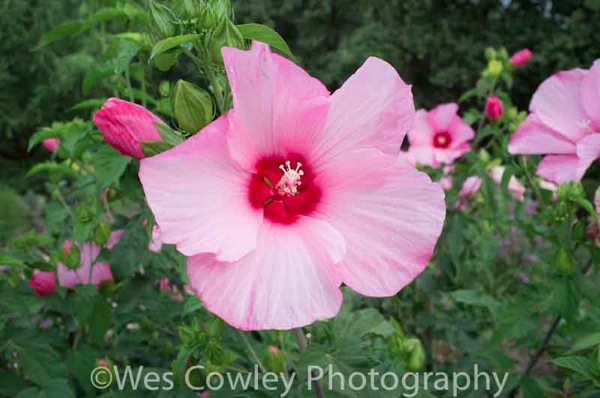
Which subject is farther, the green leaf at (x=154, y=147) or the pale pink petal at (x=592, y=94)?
the pale pink petal at (x=592, y=94)

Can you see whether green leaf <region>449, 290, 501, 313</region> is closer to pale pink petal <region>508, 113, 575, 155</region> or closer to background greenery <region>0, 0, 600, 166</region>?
pale pink petal <region>508, 113, 575, 155</region>

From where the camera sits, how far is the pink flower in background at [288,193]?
2.22 ft

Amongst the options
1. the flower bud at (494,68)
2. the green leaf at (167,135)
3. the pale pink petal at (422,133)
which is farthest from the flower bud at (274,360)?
the flower bud at (494,68)

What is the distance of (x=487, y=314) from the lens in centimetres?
179

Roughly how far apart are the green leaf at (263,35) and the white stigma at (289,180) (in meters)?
0.14

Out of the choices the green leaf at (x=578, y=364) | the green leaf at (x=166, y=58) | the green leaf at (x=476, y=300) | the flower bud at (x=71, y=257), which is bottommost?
the green leaf at (x=476, y=300)

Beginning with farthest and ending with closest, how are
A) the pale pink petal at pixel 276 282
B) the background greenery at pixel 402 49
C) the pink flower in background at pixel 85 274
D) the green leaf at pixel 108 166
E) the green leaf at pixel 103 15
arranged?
1. the background greenery at pixel 402 49
2. the pink flower in background at pixel 85 274
3. the green leaf at pixel 103 15
4. the green leaf at pixel 108 166
5. the pale pink petal at pixel 276 282

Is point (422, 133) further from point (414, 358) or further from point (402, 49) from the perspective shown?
point (402, 49)

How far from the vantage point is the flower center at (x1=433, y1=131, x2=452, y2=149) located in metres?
1.90

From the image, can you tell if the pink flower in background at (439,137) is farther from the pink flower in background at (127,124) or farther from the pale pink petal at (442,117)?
the pink flower in background at (127,124)

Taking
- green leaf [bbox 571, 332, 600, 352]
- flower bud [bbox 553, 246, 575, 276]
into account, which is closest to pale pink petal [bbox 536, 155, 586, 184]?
flower bud [bbox 553, 246, 575, 276]

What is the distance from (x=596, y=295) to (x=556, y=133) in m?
0.29

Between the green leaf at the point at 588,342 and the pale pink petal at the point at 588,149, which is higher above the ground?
the pale pink petal at the point at 588,149

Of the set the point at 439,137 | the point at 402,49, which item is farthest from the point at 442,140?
the point at 402,49
